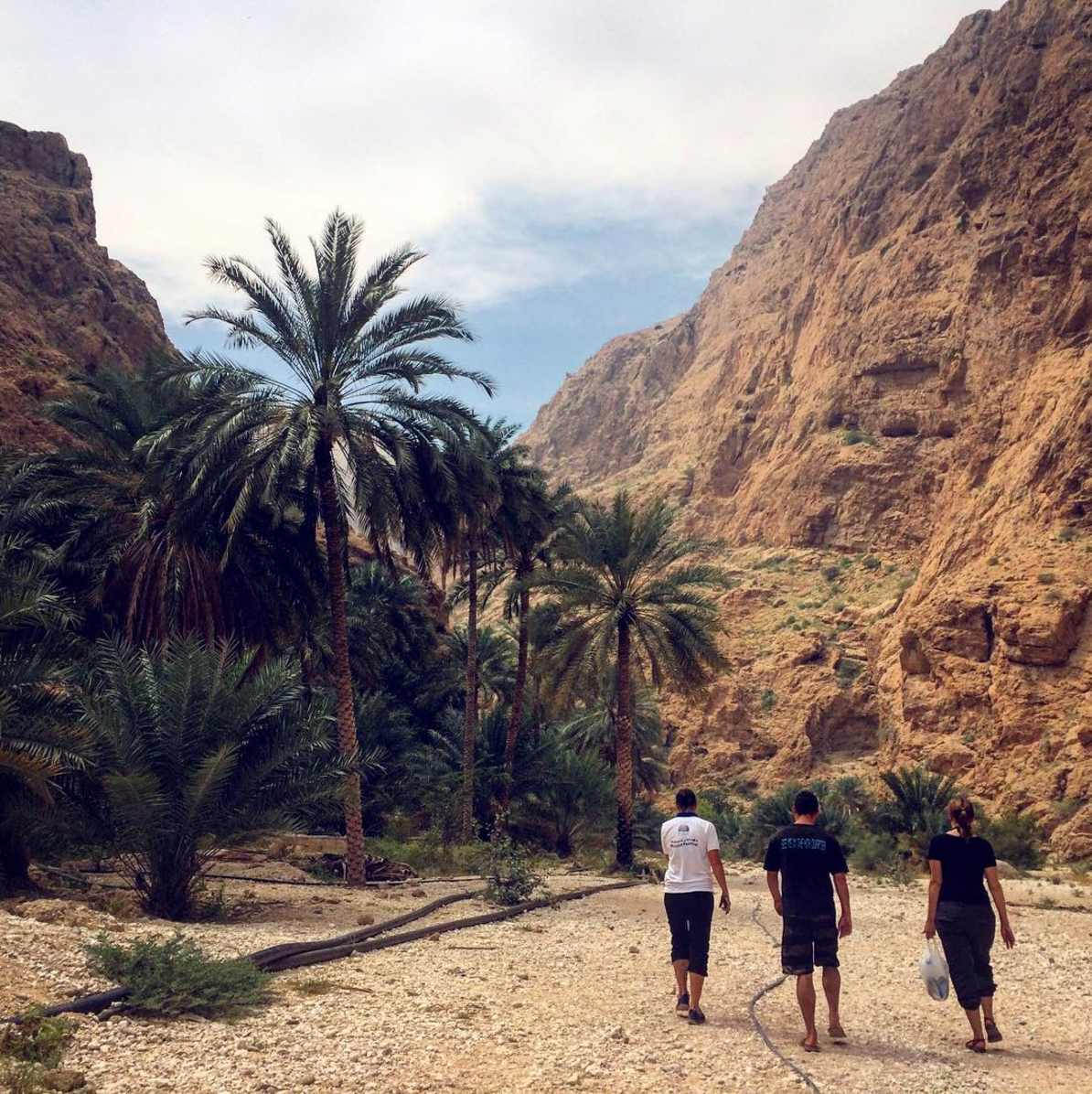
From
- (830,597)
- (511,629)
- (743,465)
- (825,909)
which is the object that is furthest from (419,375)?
(743,465)

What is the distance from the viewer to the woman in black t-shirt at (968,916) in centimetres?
682

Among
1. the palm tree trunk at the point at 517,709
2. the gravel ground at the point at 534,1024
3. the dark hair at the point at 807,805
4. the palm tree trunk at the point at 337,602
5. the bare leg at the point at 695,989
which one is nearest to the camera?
the gravel ground at the point at 534,1024

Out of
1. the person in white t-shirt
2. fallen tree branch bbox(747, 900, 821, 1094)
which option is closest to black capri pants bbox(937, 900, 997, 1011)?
fallen tree branch bbox(747, 900, 821, 1094)

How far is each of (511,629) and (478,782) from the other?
9637 mm

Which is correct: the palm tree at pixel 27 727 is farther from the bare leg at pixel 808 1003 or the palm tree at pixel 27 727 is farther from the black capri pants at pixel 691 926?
the bare leg at pixel 808 1003

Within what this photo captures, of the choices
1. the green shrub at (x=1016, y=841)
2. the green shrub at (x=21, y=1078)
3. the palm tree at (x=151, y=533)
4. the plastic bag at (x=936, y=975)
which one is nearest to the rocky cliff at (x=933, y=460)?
the green shrub at (x=1016, y=841)

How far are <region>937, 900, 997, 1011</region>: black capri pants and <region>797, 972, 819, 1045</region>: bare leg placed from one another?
3.22 feet

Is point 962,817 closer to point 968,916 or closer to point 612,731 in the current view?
point 968,916

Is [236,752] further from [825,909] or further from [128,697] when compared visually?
[825,909]

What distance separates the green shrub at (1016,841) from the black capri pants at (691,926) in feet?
58.6

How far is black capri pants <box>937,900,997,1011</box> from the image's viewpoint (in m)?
6.82

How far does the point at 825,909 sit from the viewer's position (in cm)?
682

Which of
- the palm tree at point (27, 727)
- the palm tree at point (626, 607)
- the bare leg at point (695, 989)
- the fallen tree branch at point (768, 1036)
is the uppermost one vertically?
the palm tree at point (626, 607)

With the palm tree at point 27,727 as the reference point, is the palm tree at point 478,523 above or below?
above
